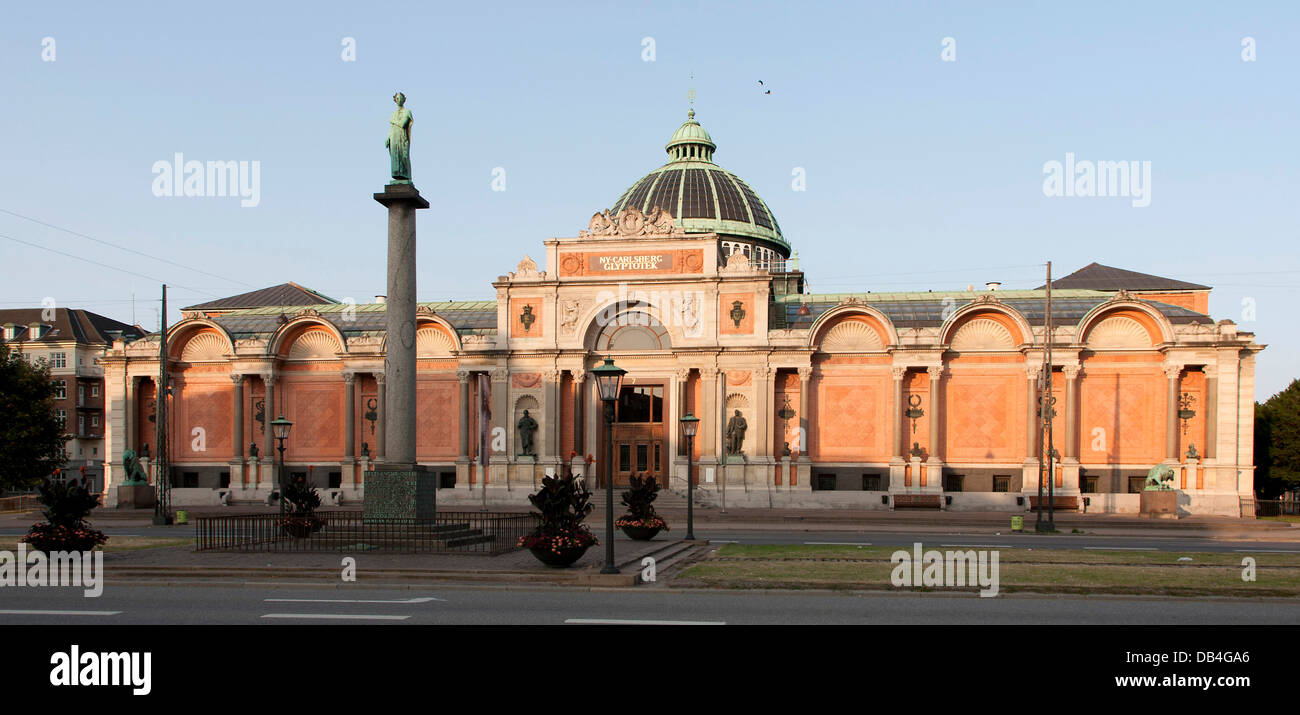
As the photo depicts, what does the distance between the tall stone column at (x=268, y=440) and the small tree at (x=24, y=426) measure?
61.3 feet

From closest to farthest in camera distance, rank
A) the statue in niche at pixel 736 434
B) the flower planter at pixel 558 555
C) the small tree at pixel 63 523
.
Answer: the flower planter at pixel 558 555
the small tree at pixel 63 523
the statue in niche at pixel 736 434

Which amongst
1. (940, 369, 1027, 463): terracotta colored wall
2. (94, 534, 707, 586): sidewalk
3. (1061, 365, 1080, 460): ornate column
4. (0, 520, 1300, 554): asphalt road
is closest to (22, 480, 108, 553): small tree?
(94, 534, 707, 586): sidewalk

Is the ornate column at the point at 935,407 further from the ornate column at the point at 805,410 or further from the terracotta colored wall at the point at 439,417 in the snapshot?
the terracotta colored wall at the point at 439,417

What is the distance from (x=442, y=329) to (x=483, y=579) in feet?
133

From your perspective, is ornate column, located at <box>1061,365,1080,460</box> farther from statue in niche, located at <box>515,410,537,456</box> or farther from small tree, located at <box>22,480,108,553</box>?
small tree, located at <box>22,480,108,553</box>

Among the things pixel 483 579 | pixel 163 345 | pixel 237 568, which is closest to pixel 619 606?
pixel 483 579

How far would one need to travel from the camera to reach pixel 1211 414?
172 feet

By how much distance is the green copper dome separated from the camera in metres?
75.8

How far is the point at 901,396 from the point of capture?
56.1 meters

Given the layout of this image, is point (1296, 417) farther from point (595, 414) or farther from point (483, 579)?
point (483, 579)

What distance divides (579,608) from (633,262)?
136 ft

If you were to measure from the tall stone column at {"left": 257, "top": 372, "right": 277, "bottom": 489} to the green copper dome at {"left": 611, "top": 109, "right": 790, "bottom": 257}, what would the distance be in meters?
28.1

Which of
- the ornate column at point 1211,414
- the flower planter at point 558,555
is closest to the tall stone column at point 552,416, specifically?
the ornate column at point 1211,414

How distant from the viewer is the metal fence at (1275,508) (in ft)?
177
